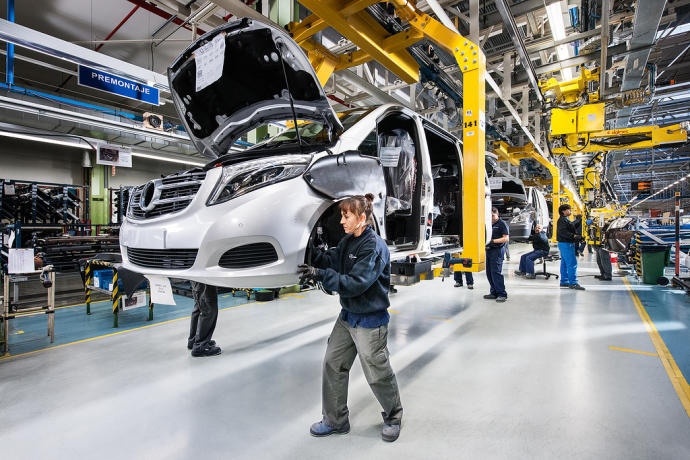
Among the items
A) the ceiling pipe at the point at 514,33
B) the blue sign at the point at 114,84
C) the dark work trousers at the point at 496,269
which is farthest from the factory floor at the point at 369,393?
the ceiling pipe at the point at 514,33

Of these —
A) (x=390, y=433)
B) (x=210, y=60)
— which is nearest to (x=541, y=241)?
(x=390, y=433)

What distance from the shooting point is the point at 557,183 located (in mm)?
11758

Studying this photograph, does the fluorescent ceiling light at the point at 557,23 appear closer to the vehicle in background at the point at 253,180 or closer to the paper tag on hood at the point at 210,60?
the vehicle in background at the point at 253,180

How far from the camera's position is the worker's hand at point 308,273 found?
5.67 feet

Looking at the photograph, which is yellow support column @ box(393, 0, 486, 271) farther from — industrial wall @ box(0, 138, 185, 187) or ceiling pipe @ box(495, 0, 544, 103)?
industrial wall @ box(0, 138, 185, 187)

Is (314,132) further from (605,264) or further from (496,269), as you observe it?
(605,264)

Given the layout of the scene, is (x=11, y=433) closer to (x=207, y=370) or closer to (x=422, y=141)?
(x=207, y=370)

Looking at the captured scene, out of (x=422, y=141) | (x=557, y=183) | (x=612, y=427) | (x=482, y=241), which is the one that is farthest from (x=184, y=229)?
(x=557, y=183)

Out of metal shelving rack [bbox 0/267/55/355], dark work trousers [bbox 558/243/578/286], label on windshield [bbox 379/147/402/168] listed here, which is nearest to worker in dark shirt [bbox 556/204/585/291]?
dark work trousers [bbox 558/243/578/286]

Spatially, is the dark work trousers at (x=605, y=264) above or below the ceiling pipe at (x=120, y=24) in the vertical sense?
below

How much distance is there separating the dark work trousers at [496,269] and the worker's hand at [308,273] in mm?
4324

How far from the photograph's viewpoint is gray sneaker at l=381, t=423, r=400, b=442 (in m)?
1.82

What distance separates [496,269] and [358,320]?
4.31 meters

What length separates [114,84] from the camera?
4.66 meters
